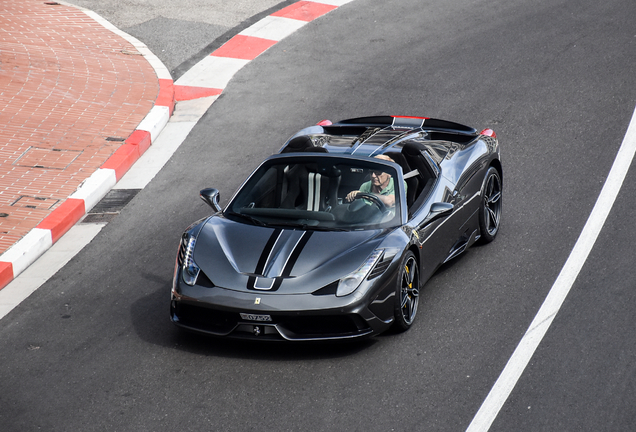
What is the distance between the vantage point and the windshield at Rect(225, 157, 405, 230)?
6254mm

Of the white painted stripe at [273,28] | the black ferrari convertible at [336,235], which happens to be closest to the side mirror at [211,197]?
the black ferrari convertible at [336,235]

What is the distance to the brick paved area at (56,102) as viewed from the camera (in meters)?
8.85

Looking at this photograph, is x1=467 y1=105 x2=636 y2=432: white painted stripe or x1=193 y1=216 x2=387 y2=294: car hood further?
x1=193 y1=216 x2=387 y2=294: car hood

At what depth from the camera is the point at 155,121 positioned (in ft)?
35.3

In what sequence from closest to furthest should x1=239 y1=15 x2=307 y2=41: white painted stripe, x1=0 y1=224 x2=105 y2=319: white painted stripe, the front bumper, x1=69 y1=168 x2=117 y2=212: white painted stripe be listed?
the front bumper → x1=0 y1=224 x2=105 y2=319: white painted stripe → x1=69 y1=168 x2=117 y2=212: white painted stripe → x1=239 y1=15 x2=307 y2=41: white painted stripe

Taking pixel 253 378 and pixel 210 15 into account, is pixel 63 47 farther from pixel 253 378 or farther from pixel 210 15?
pixel 253 378

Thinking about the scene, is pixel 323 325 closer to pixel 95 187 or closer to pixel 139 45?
pixel 95 187

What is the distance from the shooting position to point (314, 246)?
5809 millimetres

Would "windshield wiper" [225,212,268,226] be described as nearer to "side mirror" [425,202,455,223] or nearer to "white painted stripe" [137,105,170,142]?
"side mirror" [425,202,455,223]

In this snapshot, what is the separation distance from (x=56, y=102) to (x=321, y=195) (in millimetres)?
6038

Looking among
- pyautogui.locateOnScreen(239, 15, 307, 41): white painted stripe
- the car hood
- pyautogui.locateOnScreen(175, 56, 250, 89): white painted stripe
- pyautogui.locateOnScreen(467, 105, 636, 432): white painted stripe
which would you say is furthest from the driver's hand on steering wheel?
pyautogui.locateOnScreen(239, 15, 307, 41): white painted stripe

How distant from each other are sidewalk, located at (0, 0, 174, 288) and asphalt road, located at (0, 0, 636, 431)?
79 centimetres

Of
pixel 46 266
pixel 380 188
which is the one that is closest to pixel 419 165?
pixel 380 188

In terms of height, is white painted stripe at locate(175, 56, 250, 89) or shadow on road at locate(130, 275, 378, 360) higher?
shadow on road at locate(130, 275, 378, 360)
